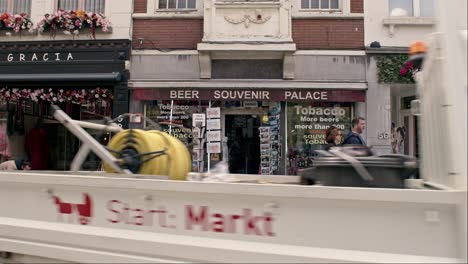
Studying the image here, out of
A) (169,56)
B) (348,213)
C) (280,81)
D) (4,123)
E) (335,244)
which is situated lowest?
(335,244)

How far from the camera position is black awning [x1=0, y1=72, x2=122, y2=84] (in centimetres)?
1077

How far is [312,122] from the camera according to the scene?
10695mm

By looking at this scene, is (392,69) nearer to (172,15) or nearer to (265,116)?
(265,116)

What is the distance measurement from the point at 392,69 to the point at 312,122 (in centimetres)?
231

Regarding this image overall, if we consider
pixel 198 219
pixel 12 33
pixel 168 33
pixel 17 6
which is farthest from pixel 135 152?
pixel 17 6

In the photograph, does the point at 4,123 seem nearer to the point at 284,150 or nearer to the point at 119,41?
the point at 119,41

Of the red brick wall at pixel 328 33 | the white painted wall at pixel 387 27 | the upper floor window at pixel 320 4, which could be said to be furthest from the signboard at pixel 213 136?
the white painted wall at pixel 387 27

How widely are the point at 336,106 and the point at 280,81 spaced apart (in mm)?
1525

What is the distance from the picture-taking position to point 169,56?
1105cm

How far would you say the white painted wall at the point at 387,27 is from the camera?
10.6 metres

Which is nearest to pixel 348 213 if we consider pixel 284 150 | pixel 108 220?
pixel 108 220

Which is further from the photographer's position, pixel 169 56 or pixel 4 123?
pixel 4 123

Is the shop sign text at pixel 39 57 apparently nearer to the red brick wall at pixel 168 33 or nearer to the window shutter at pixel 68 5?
the window shutter at pixel 68 5

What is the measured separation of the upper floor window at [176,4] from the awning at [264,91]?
2142 mm
